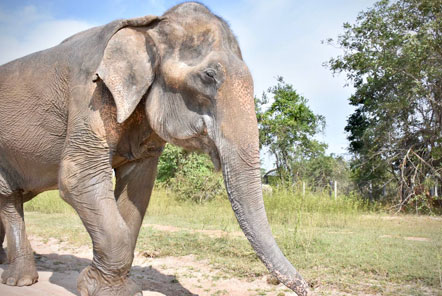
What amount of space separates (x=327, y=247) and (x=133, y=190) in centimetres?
326

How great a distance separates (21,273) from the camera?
3779mm

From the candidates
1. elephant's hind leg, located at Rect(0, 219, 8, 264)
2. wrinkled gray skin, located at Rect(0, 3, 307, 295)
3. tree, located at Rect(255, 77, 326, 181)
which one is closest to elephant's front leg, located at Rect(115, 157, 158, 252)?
wrinkled gray skin, located at Rect(0, 3, 307, 295)

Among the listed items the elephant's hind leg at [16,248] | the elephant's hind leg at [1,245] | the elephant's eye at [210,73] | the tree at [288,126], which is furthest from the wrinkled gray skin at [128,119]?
the tree at [288,126]

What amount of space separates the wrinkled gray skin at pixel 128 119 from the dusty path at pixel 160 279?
76 cm

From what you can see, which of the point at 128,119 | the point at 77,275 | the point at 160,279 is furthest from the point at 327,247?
the point at 128,119

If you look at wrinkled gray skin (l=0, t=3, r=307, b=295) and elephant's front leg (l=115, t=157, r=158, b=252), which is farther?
elephant's front leg (l=115, t=157, r=158, b=252)

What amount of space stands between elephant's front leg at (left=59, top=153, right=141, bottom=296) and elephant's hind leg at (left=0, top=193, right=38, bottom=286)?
3.58ft

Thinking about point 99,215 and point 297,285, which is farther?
point 99,215

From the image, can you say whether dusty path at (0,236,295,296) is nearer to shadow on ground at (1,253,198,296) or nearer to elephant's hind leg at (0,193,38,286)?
shadow on ground at (1,253,198,296)

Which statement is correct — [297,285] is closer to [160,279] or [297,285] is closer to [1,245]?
[160,279]

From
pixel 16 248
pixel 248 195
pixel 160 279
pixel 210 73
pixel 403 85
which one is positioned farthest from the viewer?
pixel 403 85

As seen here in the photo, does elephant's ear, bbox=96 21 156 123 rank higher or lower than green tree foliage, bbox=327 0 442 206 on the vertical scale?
lower

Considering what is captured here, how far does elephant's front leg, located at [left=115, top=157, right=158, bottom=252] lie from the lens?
3561 millimetres

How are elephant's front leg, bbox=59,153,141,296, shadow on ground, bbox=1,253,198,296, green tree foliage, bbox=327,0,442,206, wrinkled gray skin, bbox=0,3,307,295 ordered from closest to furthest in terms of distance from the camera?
wrinkled gray skin, bbox=0,3,307,295 < elephant's front leg, bbox=59,153,141,296 < shadow on ground, bbox=1,253,198,296 < green tree foliage, bbox=327,0,442,206
